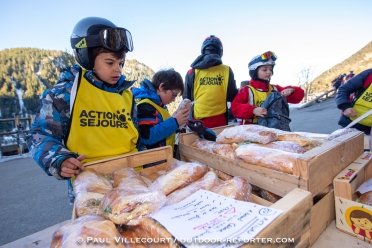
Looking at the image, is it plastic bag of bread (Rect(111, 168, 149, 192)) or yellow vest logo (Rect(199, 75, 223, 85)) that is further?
yellow vest logo (Rect(199, 75, 223, 85))

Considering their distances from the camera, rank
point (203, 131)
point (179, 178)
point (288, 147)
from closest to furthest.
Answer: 1. point (179, 178)
2. point (288, 147)
3. point (203, 131)

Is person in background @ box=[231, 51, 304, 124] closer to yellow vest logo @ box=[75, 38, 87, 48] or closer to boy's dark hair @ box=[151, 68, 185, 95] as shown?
boy's dark hair @ box=[151, 68, 185, 95]

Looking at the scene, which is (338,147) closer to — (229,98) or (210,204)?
(210,204)

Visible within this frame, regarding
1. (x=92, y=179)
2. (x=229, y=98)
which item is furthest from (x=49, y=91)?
(x=229, y=98)

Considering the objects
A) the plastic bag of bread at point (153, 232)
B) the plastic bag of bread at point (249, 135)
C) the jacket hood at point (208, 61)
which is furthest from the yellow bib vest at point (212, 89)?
the plastic bag of bread at point (153, 232)

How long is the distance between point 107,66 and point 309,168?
1.51 metres

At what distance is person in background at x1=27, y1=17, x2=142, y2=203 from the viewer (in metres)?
1.45

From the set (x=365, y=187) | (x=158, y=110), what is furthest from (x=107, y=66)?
(x=365, y=187)

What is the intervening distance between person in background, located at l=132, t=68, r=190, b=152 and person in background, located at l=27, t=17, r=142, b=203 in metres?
0.27

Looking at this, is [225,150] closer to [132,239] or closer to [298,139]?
[298,139]

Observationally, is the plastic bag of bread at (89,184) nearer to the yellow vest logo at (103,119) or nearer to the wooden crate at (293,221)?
the wooden crate at (293,221)

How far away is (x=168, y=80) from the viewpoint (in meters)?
2.33

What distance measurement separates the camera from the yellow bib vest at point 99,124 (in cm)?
157

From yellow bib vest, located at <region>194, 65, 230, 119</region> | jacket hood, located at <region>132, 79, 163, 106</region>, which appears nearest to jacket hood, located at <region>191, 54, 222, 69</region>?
yellow bib vest, located at <region>194, 65, 230, 119</region>
